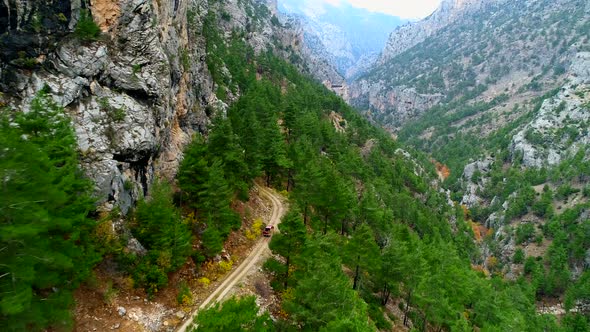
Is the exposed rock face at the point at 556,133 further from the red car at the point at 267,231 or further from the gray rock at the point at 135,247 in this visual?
the gray rock at the point at 135,247

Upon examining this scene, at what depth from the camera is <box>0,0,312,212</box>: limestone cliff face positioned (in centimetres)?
2794

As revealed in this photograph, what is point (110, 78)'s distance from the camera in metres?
33.5

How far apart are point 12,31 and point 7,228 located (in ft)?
67.3

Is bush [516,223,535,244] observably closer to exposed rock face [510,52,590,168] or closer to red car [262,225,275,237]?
exposed rock face [510,52,590,168]

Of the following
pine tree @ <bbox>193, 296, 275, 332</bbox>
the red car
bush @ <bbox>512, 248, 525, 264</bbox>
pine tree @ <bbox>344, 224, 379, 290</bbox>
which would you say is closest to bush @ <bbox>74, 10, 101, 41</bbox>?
pine tree @ <bbox>193, 296, 275, 332</bbox>

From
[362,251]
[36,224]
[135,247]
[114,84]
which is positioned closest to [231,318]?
[36,224]

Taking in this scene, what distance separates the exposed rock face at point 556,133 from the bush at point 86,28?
182 m

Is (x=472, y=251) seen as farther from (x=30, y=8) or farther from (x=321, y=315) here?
(x=30, y=8)

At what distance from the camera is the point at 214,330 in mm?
19781

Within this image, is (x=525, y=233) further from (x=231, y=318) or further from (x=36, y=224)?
(x=36, y=224)

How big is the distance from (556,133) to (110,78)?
19690 centimetres

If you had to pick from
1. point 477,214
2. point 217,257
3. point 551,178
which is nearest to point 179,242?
point 217,257

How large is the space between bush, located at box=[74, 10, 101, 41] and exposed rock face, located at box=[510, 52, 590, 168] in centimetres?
18161

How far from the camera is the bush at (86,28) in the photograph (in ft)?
103
